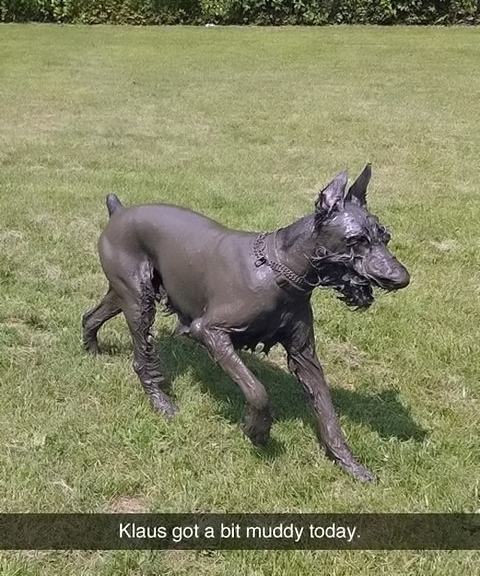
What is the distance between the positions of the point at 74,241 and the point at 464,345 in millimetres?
3770

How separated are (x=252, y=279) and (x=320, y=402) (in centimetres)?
77

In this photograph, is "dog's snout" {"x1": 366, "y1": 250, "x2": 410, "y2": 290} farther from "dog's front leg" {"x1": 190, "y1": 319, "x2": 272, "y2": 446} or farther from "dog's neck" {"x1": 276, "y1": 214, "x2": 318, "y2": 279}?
"dog's front leg" {"x1": 190, "y1": 319, "x2": 272, "y2": 446}

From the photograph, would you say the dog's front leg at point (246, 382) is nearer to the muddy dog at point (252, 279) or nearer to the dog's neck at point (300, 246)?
the muddy dog at point (252, 279)

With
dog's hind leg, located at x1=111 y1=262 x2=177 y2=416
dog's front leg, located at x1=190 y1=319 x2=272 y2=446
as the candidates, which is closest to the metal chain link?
dog's front leg, located at x1=190 y1=319 x2=272 y2=446

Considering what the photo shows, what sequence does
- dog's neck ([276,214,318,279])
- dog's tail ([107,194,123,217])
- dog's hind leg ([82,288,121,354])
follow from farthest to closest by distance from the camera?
1. dog's hind leg ([82,288,121,354])
2. dog's tail ([107,194,123,217])
3. dog's neck ([276,214,318,279])

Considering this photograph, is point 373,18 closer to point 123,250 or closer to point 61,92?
point 61,92

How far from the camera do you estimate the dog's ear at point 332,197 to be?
3459mm

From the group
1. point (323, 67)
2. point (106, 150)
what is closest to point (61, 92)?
point (106, 150)

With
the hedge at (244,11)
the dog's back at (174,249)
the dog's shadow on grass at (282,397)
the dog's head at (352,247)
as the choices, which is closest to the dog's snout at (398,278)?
the dog's head at (352,247)

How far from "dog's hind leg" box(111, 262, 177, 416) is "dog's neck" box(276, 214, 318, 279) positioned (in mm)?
1012

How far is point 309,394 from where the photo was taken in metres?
4.03

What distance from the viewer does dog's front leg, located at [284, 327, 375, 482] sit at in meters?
3.93

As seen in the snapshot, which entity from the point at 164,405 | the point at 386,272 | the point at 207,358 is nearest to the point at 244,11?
the point at 207,358
